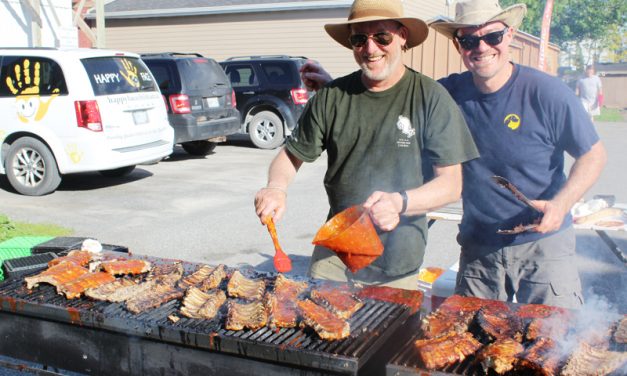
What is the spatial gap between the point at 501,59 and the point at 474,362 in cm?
186

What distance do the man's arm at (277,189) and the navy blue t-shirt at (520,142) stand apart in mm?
1031

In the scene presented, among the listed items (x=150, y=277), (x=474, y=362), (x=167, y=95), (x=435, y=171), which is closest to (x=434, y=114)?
(x=435, y=171)

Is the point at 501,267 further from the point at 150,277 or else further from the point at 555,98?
the point at 150,277

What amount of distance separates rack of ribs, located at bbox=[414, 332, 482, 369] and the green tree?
6418cm

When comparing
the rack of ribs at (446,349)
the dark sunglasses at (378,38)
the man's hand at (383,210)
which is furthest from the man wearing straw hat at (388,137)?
the rack of ribs at (446,349)

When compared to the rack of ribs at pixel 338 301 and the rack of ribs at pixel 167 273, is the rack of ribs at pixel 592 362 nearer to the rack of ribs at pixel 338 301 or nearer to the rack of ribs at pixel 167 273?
the rack of ribs at pixel 338 301

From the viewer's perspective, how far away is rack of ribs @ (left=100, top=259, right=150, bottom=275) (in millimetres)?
3576

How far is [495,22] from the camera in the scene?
3.61 meters

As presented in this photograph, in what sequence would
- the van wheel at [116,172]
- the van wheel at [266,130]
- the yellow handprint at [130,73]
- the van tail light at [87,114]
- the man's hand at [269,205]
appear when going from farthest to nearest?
1. the van wheel at [266,130]
2. the van wheel at [116,172]
3. the yellow handprint at [130,73]
4. the van tail light at [87,114]
5. the man's hand at [269,205]

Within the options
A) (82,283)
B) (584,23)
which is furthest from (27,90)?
(584,23)

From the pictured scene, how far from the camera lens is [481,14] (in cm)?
360

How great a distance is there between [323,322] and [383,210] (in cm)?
58

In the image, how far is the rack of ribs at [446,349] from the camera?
2.46 meters

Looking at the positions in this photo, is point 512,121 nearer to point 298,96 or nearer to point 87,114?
point 87,114
